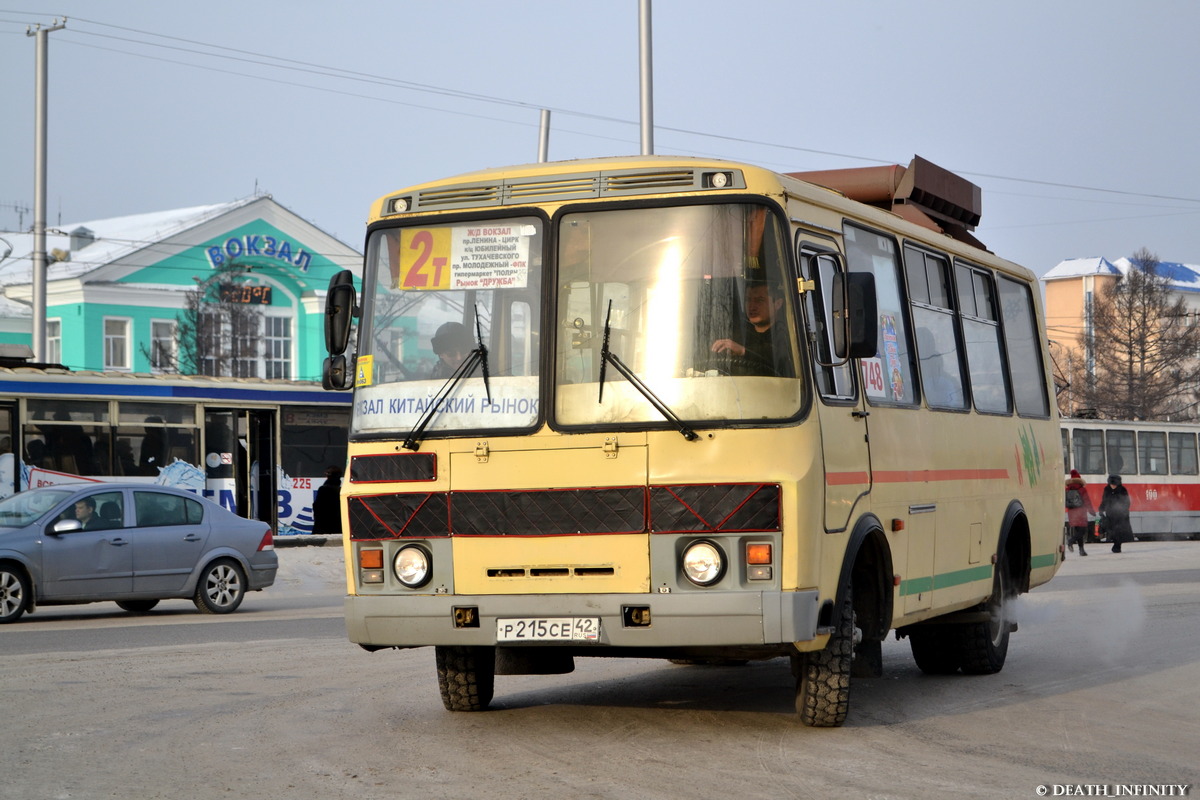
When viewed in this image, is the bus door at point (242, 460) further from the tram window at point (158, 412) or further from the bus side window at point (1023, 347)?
the bus side window at point (1023, 347)

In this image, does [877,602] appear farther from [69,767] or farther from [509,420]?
[69,767]

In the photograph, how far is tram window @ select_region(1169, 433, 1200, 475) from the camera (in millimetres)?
42375

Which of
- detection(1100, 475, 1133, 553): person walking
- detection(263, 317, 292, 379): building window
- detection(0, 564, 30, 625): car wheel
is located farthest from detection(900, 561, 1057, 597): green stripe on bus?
detection(263, 317, 292, 379): building window

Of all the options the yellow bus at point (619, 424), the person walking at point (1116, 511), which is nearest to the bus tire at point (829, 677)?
the yellow bus at point (619, 424)

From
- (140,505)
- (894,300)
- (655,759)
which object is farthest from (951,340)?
(140,505)

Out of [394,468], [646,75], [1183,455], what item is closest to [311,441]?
[646,75]

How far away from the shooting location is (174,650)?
44.6 ft

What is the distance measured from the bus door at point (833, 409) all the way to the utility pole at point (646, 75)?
16015mm

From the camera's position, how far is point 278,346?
65812 mm

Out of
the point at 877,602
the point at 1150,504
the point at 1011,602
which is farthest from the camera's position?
the point at 1150,504

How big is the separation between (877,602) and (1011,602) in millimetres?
3200

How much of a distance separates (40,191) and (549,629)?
25.7 meters

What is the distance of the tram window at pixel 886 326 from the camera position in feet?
29.3

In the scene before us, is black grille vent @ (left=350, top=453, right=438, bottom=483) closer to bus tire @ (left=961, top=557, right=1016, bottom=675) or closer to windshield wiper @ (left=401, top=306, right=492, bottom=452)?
windshield wiper @ (left=401, top=306, right=492, bottom=452)
